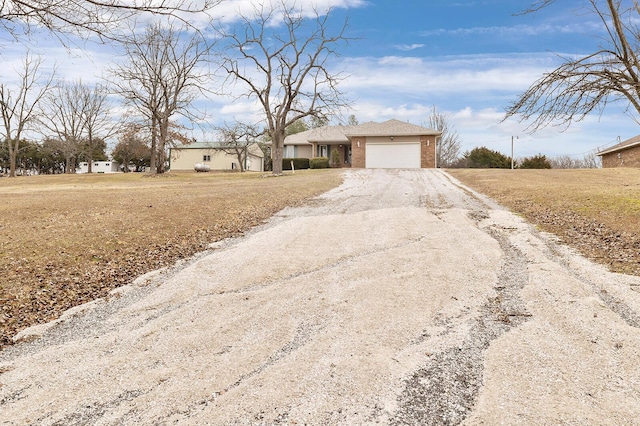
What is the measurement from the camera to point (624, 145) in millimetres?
36281

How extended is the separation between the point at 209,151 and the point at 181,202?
1666 inches

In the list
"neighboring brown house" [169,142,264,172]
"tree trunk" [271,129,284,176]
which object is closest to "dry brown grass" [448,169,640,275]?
"tree trunk" [271,129,284,176]

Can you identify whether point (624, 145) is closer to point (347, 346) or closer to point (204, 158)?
point (347, 346)

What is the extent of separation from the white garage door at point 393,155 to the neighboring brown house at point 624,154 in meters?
17.7

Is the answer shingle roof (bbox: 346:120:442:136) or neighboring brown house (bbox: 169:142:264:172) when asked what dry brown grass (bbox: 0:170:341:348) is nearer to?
shingle roof (bbox: 346:120:442:136)

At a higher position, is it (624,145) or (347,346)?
(624,145)

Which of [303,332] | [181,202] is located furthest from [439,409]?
[181,202]

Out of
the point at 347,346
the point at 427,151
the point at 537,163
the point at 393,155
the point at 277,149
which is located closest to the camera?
the point at 347,346

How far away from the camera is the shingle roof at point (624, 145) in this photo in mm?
34281

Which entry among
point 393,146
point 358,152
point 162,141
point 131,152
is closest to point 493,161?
point 393,146

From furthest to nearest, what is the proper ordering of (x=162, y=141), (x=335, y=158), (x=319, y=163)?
(x=335, y=158)
(x=319, y=163)
(x=162, y=141)

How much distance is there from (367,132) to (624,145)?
2264 cm

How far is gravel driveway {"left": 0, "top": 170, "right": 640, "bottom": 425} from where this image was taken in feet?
10.1

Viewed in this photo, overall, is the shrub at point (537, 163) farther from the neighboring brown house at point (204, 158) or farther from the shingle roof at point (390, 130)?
the neighboring brown house at point (204, 158)
